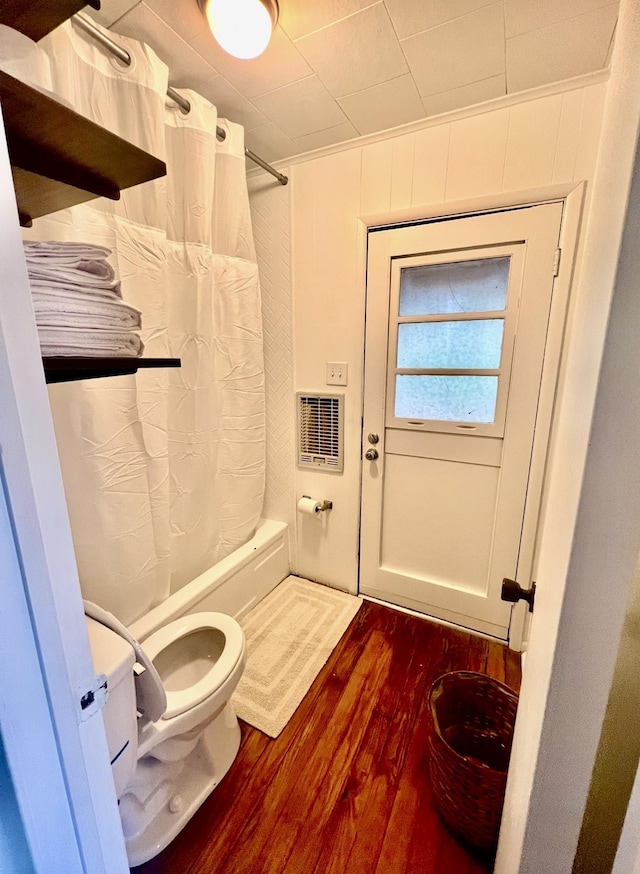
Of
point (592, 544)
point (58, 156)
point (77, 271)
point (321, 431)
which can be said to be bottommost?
point (321, 431)

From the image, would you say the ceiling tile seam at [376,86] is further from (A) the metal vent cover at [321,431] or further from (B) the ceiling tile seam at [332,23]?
(A) the metal vent cover at [321,431]

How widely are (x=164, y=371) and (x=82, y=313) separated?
0.66 m

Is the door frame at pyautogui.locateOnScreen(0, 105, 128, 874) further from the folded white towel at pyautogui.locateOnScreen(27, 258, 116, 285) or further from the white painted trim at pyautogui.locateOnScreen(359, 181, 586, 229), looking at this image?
the white painted trim at pyautogui.locateOnScreen(359, 181, 586, 229)

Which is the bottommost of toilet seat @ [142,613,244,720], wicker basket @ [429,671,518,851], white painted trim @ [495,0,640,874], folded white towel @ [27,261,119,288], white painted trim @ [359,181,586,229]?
wicker basket @ [429,671,518,851]

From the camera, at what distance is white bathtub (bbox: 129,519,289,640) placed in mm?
1428

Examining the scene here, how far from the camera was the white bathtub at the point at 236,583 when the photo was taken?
56.2 inches

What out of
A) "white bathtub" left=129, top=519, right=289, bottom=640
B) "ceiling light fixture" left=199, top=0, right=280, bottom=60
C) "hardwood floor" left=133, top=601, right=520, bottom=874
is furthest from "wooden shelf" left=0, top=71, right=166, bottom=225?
"hardwood floor" left=133, top=601, right=520, bottom=874

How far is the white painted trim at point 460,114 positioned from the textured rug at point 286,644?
7.44 feet

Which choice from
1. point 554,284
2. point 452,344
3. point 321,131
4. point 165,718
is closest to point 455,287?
point 452,344

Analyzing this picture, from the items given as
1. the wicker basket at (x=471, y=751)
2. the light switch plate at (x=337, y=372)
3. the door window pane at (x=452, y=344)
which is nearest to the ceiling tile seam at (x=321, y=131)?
the door window pane at (x=452, y=344)

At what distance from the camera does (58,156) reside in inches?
28.4

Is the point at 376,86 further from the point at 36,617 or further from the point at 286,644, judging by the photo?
the point at 286,644

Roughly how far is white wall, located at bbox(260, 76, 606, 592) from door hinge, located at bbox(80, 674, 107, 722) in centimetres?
146

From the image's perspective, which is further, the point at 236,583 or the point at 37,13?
the point at 236,583
